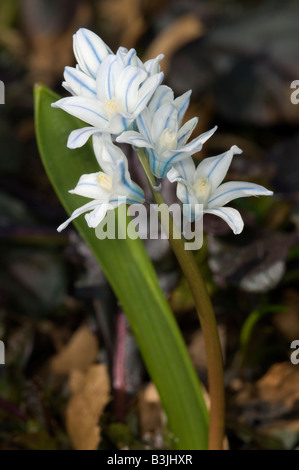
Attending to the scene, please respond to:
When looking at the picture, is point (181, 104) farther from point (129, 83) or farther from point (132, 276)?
point (132, 276)

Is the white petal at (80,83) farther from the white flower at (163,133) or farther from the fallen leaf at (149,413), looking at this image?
the fallen leaf at (149,413)

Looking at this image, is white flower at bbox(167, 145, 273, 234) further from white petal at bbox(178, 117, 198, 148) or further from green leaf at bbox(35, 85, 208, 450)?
green leaf at bbox(35, 85, 208, 450)

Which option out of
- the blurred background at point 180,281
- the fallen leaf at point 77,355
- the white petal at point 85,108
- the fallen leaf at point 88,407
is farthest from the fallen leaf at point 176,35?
the white petal at point 85,108

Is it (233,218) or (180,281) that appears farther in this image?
(180,281)

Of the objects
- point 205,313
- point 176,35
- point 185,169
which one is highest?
point 176,35

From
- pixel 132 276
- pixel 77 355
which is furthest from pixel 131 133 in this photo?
pixel 77 355

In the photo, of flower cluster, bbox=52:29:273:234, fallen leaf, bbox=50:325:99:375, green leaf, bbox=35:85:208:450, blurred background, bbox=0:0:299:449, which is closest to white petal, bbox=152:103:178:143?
flower cluster, bbox=52:29:273:234

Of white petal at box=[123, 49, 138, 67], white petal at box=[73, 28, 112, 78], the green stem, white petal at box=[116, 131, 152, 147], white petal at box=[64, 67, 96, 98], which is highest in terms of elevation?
white petal at box=[73, 28, 112, 78]
